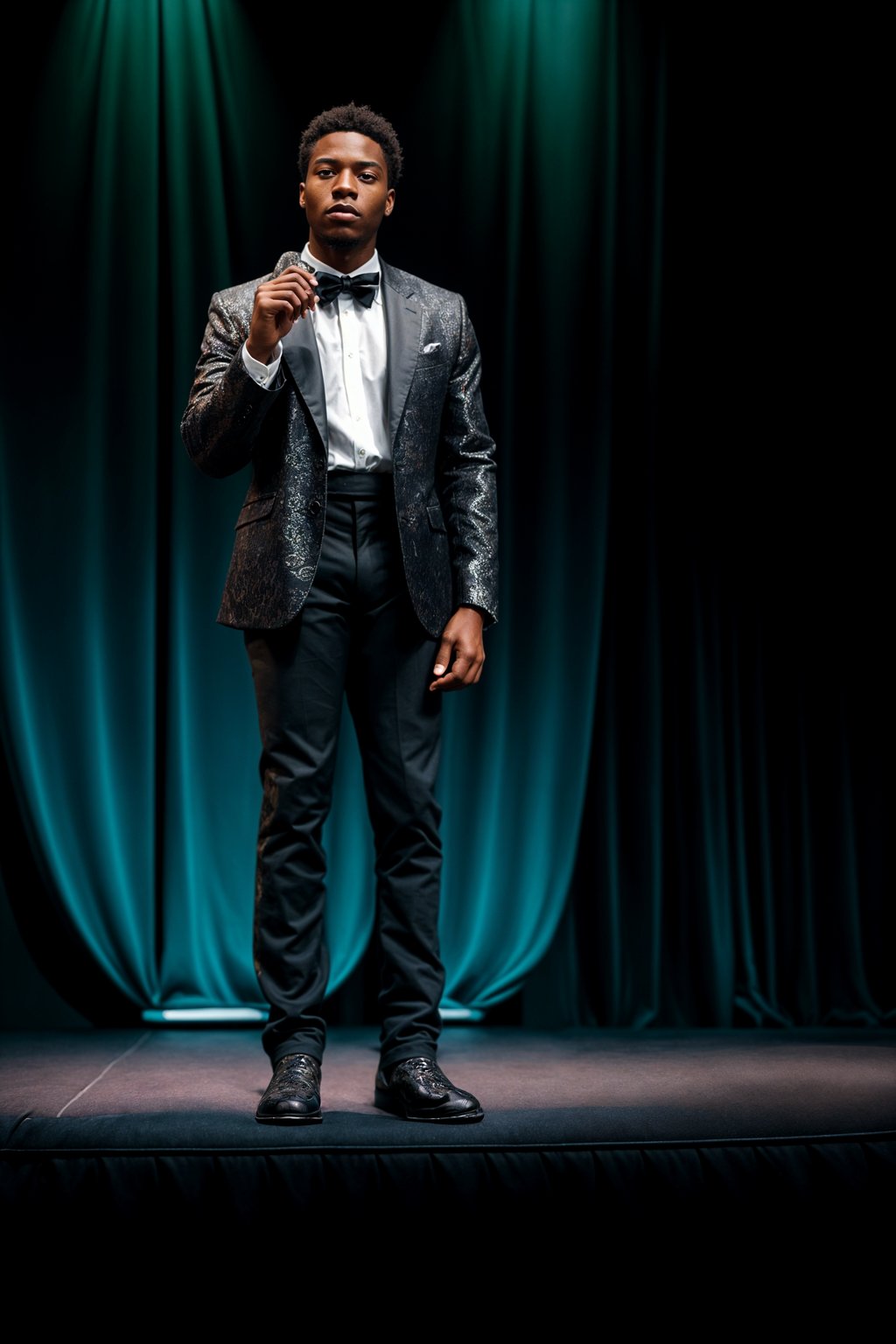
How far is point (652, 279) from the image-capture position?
2943 millimetres

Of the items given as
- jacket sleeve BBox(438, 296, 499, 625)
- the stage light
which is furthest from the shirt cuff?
the stage light

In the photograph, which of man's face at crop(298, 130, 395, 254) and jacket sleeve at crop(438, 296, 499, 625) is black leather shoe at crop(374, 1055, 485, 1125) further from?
man's face at crop(298, 130, 395, 254)

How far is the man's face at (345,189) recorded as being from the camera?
5.90ft

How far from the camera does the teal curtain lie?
2.83 metres

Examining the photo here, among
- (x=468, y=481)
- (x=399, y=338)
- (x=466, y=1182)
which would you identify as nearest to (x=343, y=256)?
(x=399, y=338)

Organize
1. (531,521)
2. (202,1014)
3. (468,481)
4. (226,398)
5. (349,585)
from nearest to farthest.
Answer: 1. (226,398)
2. (349,585)
3. (468,481)
4. (202,1014)
5. (531,521)

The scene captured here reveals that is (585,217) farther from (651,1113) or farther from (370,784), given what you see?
(651,1113)

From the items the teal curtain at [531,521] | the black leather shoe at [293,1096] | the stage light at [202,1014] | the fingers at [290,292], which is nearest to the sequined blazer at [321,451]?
the fingers at [290,292]

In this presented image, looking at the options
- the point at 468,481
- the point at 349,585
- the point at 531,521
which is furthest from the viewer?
the point at 531,521

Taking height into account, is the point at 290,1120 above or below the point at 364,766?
below

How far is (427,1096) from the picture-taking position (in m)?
1.69

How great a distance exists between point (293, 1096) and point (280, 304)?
1030mm

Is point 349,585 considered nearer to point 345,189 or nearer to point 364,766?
point 364,766

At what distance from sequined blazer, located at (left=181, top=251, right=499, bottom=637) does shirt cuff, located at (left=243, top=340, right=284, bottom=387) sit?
0.04 feet
